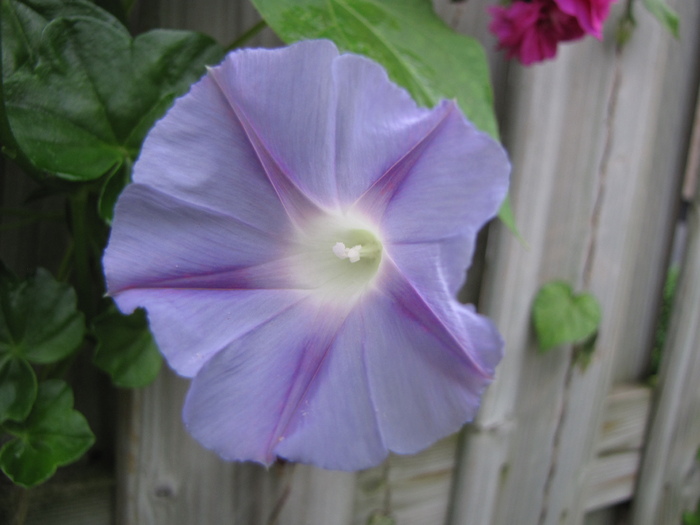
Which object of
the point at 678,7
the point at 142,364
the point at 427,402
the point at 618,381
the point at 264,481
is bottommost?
the point at 618,381

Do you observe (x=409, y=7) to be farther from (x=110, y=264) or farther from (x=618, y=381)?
(x=618, y=381)

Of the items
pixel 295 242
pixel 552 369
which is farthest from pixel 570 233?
pixel 295 242

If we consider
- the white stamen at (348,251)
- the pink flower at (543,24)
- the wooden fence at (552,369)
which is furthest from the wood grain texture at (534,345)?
the white stamen at (348,251)

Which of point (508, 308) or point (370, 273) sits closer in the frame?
point (370, 273)

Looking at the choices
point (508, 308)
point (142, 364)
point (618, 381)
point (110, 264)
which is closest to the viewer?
point (110, 264)

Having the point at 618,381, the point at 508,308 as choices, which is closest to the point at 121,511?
the point at 508,308

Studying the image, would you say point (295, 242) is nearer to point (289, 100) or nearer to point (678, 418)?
point (289, 100)

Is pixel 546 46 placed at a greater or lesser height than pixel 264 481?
greater

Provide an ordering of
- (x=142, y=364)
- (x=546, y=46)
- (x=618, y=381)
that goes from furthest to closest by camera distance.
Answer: (x=618, y=381)
(x=546, y=46)
(x=142, y=364)
